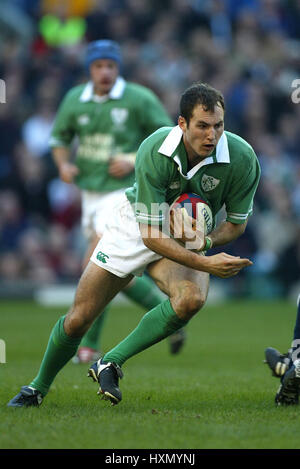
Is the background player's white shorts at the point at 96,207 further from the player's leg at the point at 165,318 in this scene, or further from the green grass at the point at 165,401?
the player's leg at the point at 165,318

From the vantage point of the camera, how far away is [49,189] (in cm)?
1524

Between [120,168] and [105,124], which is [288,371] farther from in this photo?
[105,124]

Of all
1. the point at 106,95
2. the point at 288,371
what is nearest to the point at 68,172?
the point at 106,95

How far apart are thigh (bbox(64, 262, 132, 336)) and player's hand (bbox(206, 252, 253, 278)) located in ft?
2.53

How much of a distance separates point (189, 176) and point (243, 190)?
348 mm

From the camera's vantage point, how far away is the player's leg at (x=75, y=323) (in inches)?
222

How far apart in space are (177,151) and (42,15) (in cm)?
1295

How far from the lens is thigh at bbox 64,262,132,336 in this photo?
5641mm

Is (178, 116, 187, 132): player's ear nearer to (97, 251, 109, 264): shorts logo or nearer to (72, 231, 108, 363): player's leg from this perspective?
(97, 251, 109, 264): shorts logo

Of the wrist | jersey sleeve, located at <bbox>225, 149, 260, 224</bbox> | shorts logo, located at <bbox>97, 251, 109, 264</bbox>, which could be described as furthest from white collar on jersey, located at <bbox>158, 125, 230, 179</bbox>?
shorts logo, located at <bbox>97, 251, 109, 264</bbox>

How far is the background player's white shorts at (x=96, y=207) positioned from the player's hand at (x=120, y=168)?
203mm

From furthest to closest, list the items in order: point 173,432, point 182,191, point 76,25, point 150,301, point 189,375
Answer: point 76,25 → point 150,301 → point 189,375 → point 182,191 → point 173,432
